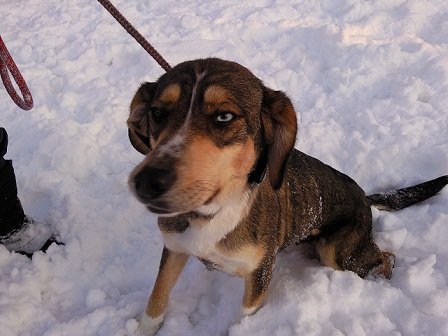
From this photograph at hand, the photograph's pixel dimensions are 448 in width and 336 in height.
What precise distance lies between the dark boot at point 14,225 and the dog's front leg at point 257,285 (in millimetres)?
1819

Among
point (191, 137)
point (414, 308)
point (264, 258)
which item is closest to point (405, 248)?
point (414, 308)

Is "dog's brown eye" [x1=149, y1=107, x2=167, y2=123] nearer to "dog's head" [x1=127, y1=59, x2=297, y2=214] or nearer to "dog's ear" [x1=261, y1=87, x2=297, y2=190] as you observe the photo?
"dog's head" [x1=127, y1=59, x2=297, y2=214]

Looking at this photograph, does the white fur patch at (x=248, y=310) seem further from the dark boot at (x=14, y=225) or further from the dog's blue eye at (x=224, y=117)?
the dark boot at (x=14, y=225)

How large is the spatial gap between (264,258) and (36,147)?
9.42ft

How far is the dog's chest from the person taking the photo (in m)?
2.63

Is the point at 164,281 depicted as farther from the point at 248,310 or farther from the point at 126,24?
the point at 126,24

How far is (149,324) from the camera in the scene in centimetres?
305

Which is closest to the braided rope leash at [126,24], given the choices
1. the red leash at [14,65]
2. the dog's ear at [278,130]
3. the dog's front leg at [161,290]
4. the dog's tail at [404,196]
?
the red leash at [14,65]

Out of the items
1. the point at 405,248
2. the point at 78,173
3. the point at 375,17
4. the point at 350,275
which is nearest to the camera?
the point at 350,275

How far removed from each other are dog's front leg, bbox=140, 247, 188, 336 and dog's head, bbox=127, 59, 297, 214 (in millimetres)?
561

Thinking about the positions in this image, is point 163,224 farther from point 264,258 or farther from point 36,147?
point 36,147

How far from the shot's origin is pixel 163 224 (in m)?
2.75

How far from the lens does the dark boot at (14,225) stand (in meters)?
3.22

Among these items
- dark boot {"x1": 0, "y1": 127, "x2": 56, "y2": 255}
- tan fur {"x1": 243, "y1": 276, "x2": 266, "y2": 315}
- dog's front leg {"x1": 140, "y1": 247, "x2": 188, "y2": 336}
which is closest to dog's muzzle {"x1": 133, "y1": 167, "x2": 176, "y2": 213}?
dog's front leg {"x1": 140, "y1": 247, "x2": 188, "y2": 336}
